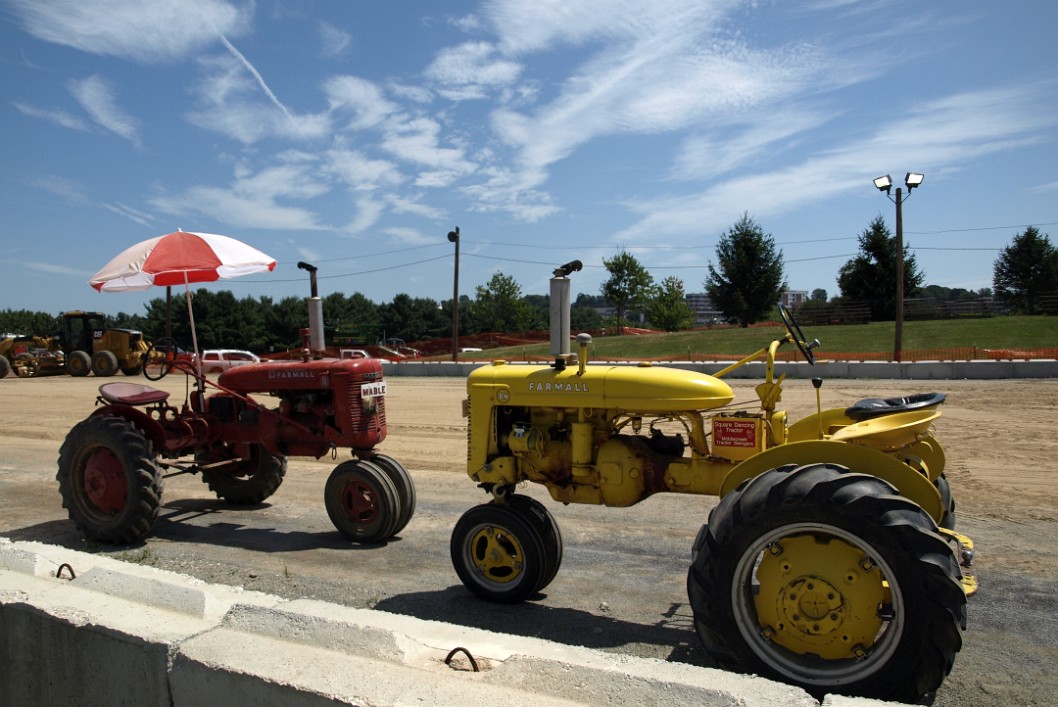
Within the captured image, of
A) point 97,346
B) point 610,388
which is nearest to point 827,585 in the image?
point 610,388

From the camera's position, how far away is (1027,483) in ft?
25.7

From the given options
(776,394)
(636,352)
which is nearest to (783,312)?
(776,394)

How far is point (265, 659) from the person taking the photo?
2221 mm

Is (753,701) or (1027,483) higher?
(753,701)

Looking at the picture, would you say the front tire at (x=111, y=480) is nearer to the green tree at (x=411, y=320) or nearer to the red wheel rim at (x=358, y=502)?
the red wheel rim at (x=358, y=502)

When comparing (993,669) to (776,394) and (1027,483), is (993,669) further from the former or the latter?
(1027,483)

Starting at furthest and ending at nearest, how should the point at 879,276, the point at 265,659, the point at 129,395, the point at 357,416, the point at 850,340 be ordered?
the point at 879,276 < the point at 850,340 < the point at 129,395 < the point at 357,416 < the point at 265,659

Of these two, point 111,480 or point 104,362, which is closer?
point 111,480

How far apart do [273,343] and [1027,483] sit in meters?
66.3

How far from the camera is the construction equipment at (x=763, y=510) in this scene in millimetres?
2998

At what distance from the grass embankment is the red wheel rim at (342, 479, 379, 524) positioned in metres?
20.9

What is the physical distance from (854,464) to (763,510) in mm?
662

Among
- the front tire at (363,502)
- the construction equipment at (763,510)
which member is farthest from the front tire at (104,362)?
the construction equipment at (763,510)

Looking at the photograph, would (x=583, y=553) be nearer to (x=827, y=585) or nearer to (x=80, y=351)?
(x=827, y=585)
